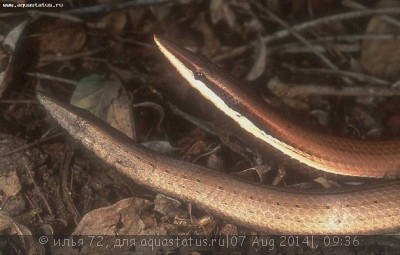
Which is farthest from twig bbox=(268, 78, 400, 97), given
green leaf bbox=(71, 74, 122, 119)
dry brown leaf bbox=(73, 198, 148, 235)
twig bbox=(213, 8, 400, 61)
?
dry brown leaf bbox=(73, 198, 148, 235)

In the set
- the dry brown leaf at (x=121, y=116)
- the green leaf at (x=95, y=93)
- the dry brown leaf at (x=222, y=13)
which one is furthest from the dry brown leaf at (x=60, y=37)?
the dry brown leaf at (x=222, y=13)

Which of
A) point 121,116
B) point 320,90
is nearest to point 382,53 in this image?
point 320,90

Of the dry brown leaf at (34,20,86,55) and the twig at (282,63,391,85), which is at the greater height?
the dry brown leaf at (34,20,86,55)

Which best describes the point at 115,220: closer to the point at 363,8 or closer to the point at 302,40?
the point at 302,40

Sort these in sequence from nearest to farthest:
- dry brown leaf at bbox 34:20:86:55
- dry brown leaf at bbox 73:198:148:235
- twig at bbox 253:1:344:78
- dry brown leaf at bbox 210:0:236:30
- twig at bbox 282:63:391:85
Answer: dry brown leaf at bbox 73:198:148:235 < dry brown leaf at bbox 34:20:86:55 < twig at bbox 282:63:391:85 < twig at bbox 253:1:344:78 < dry brown leaf at bbox 210:0:236:30

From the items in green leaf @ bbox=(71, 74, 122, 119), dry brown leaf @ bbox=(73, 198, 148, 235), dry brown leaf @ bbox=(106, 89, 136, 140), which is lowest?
dry brown leaf @ bbox=(73, 198, 148, 235)

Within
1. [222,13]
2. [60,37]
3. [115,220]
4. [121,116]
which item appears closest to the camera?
[115,220]

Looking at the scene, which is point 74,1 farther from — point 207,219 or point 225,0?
point 207,219

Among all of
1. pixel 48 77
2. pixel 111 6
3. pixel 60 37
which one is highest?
pixel 111 6

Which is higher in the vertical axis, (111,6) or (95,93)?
(111,6)

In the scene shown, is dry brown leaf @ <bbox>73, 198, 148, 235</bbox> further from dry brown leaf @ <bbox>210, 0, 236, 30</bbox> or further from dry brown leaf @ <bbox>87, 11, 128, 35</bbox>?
dry brown leaf @ <bbox>210, 0, 236, 30</bbox>

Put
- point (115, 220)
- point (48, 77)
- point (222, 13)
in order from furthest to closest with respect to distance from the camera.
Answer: point (222, 13), point (48, 77), point (115, 220)

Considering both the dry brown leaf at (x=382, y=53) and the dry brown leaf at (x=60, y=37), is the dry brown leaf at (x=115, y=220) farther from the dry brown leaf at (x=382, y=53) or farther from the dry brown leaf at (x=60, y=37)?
the dry brown leaf at (x=382, y=53)
